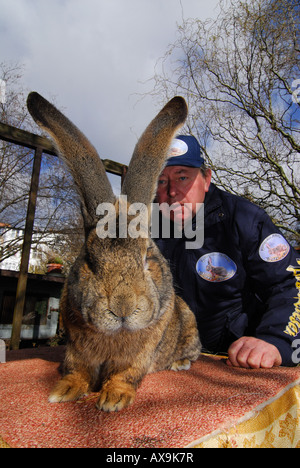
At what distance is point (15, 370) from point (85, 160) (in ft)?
4.79

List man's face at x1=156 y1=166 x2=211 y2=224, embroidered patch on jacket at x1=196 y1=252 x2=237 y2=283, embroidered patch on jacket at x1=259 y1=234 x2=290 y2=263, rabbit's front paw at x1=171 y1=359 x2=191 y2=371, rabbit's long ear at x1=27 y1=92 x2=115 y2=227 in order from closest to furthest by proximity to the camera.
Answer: rabbit's long ear at x1=27 y1=92 x2=115 y2=227, rabbit's front paw at x1=171 y1=359 x2=191 y2=371, embroidered patch on jacket at x1=259 y1=234 x2=290 y2=263, embroidered patch on jacket at x1=196 y1=252 x2=237 y2=283, man's face at x1=156 y1=166 x2=211 y2=224

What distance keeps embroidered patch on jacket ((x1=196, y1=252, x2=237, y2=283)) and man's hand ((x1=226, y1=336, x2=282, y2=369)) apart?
35.2 inches

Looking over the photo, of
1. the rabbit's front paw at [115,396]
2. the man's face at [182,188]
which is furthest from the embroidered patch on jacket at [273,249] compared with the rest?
the rabbit's front paw at [115,396]

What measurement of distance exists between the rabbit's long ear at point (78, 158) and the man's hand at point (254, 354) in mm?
1332

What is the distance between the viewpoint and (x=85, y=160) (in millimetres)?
1962

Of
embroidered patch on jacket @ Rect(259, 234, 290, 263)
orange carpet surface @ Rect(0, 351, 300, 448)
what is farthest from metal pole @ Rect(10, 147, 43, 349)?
embroidered patch on jacket @ Rect(259, 234, 290, 263)

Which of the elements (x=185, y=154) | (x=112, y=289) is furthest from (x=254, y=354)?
(x=185, y=154)

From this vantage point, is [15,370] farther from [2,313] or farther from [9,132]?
[2,313]

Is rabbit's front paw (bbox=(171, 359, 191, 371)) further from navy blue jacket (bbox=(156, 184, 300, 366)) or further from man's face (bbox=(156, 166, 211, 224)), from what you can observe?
man's face (bbox=(156, 166, 211, 224))

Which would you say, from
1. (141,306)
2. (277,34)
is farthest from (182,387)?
(277,34)

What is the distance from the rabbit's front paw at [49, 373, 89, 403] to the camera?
1.54 metres

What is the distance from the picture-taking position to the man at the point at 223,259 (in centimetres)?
284

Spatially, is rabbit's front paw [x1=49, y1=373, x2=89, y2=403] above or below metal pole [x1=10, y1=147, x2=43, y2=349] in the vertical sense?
below

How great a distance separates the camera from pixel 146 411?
1369 millimetres
